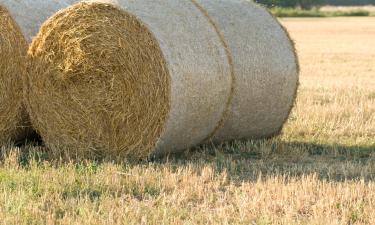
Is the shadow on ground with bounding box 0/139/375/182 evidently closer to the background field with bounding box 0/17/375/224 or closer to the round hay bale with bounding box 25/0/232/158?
the background field with bounding box 0/17/375/224

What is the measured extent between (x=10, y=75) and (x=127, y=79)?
58.1 inches

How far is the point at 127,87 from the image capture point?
805 cm

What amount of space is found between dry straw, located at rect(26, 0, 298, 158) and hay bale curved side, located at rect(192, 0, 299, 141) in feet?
0.05

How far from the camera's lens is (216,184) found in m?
6.98

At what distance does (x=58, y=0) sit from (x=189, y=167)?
320 cm

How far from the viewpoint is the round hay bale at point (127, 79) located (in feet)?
25.6

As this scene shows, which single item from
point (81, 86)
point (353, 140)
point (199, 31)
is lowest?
point (353, 140)

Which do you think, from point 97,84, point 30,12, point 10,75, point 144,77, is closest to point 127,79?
point 144,77

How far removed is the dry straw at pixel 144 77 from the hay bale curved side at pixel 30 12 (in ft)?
0.99

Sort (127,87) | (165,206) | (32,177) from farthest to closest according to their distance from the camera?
(127,87) < (32,177) < (165,206)

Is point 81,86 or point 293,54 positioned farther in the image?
point 293,54

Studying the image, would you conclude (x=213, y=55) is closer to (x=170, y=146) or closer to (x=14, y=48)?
(x=170, y=146)

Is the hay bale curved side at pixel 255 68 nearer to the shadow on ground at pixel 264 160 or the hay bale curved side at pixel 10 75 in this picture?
the shadow on ground at pixel 264 160

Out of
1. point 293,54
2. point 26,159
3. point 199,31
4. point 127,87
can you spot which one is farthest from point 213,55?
point 26,159
